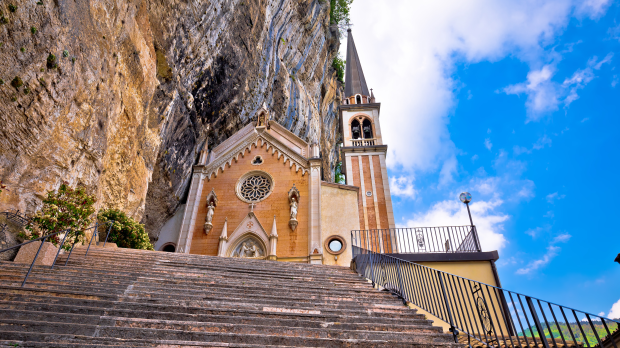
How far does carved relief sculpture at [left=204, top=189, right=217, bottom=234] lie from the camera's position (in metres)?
15.5

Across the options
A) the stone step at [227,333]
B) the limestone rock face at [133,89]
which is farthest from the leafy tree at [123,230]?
the stone step at [227,333]

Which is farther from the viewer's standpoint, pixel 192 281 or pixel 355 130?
pixel 355 130

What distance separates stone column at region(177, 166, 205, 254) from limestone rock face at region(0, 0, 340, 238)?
56 cm

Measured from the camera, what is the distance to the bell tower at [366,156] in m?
17.9

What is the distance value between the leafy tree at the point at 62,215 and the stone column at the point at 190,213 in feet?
23.7

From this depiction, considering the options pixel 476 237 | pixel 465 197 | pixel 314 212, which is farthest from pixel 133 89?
pixel 476 237

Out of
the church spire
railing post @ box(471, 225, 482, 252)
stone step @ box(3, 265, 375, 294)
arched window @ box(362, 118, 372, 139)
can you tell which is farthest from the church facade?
the church spire

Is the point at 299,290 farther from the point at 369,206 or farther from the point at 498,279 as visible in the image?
the point at 369,206

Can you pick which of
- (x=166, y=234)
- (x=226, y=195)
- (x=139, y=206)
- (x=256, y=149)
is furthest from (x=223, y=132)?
(x=139, y=206)

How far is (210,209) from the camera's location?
15875 mm

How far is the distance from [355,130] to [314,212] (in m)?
9.26

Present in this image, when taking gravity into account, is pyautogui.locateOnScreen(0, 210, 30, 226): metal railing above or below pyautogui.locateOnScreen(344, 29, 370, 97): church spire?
below

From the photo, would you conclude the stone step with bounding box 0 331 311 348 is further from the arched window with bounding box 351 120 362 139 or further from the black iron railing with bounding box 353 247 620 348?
the arched window with bounding box 351 120 362 139

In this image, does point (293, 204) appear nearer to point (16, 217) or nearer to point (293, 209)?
point (293, 209)
